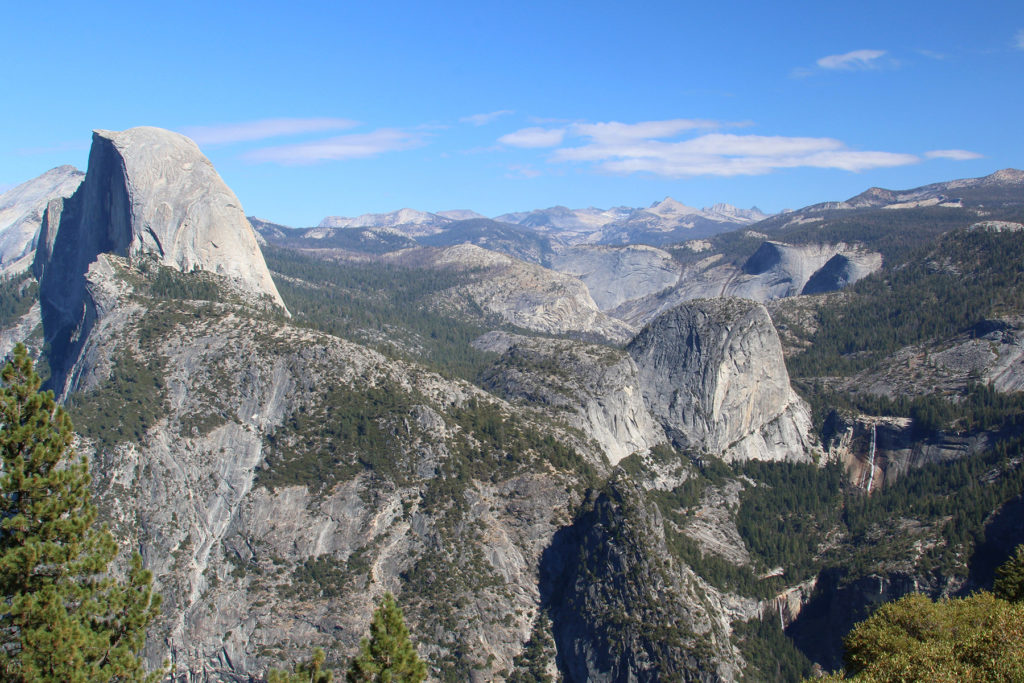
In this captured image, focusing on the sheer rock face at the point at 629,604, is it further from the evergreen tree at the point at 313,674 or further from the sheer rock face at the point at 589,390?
the evergreen tree at the point at 313,674

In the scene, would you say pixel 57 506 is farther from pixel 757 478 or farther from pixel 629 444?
pixel 757 478

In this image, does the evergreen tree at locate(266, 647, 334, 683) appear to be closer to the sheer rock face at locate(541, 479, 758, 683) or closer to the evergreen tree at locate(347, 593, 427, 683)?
the evergreen tree at locate(347, 593, 427, 683)

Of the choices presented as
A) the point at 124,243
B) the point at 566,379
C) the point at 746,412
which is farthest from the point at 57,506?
the point at 746,412

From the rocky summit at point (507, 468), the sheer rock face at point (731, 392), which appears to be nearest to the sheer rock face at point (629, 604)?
the rocky summit at point (507, 468)

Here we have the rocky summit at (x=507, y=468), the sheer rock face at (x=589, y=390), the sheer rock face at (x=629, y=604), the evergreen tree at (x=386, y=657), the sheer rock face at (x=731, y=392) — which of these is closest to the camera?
the evergreen tree at (x=386, y=657)

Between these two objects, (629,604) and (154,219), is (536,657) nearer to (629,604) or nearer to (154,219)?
(629,604)

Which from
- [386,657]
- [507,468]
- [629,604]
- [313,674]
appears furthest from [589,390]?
[313,674]
